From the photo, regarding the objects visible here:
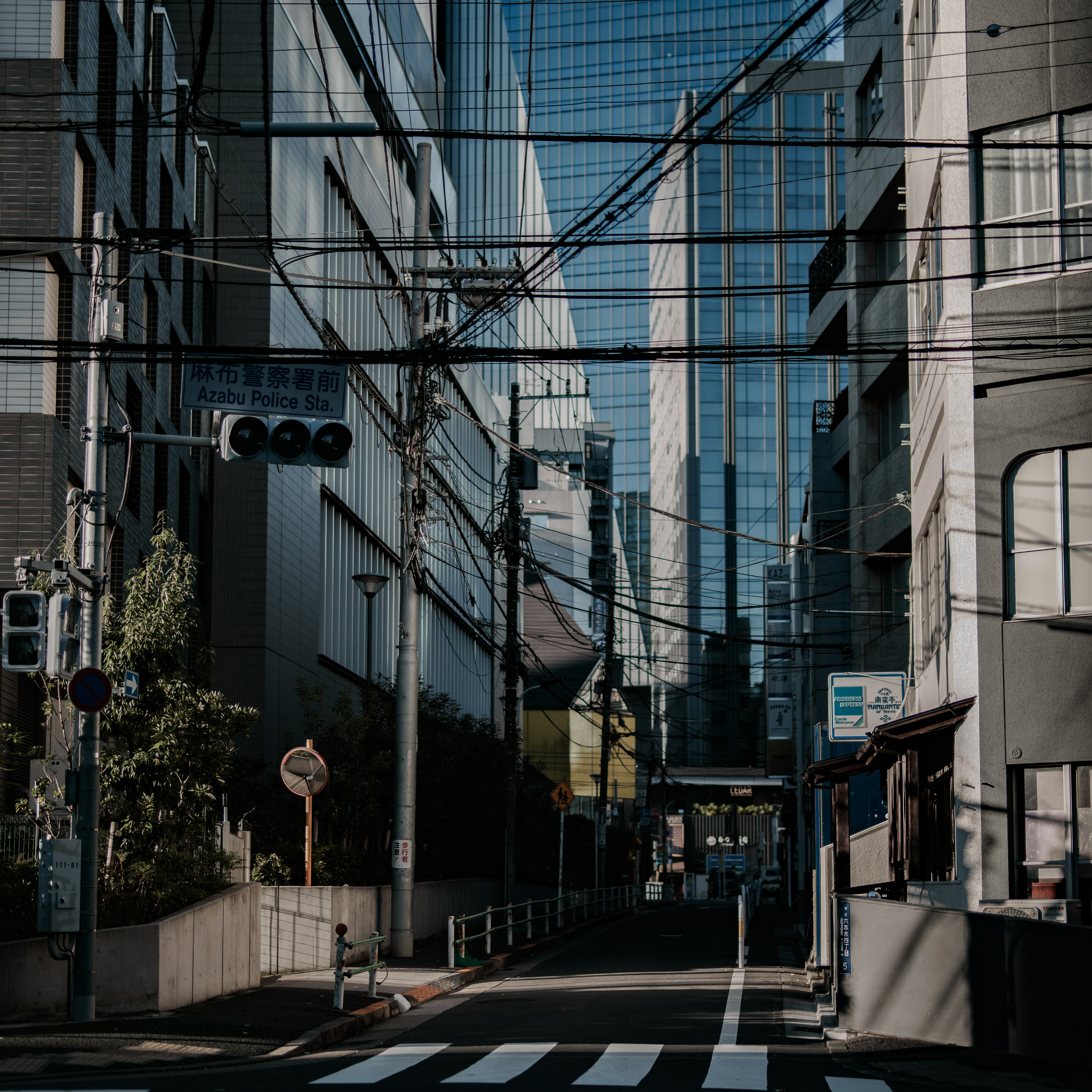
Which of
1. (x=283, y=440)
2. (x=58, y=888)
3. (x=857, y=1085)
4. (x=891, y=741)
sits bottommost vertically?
(x=857, y=1085)

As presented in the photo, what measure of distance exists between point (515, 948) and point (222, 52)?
24.8 meters

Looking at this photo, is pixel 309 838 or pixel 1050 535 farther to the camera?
pixel 309 838

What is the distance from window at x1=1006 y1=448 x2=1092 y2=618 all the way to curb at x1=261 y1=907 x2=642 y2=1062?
9.20 metres

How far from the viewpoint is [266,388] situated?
14.3 m

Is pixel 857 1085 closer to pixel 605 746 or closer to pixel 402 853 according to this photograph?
pixel 402 853

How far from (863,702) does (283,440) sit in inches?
504

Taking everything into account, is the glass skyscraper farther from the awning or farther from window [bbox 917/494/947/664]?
the awning

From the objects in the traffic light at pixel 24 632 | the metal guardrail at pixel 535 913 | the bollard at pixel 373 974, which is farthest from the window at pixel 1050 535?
the traffic light at pixel 24 632

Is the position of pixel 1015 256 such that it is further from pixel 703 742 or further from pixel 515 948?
pixel 703 742

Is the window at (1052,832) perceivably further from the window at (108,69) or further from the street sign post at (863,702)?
the window at (108,69)

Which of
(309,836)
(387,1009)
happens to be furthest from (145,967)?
(309,836)

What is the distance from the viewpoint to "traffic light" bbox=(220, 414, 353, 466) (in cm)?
1374

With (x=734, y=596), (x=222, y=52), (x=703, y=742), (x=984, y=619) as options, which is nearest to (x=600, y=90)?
(x=734, y=596)

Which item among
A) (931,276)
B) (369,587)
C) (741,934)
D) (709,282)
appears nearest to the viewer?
(931,276)
